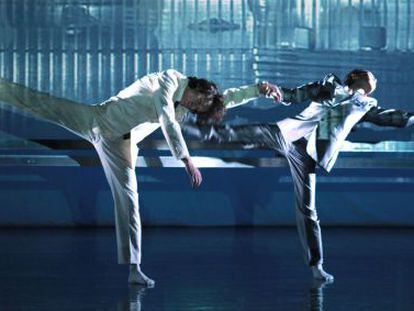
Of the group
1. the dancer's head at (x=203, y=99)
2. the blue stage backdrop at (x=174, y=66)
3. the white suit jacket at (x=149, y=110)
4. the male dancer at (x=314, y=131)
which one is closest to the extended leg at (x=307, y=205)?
the male dancer at (x=314, y=131)

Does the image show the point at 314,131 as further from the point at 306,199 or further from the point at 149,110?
the point at 149,110

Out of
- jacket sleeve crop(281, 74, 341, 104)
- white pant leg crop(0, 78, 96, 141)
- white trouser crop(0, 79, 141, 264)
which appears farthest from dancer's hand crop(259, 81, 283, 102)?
white pant leg crop(0, 78, 96, 141)

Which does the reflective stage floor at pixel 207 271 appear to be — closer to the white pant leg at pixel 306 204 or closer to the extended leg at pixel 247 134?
the white pant leg at pixel 306 204

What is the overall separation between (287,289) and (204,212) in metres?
3.30

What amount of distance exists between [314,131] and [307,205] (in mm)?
362

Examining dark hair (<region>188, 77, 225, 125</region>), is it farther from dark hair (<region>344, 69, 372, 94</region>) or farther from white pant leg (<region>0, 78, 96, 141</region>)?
dark hair (<region>344, 69, 372, 94</region>)

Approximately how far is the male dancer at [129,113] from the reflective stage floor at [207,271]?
31cm

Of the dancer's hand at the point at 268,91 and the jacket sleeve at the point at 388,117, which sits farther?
the jacket sleeve at the point at 388,117

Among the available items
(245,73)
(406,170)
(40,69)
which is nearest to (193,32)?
(245,73)

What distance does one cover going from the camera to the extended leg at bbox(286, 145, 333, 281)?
5.16 meters

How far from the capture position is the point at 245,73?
791 centimetres

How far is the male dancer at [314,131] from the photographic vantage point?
517cm

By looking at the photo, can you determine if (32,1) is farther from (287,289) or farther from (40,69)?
(287,289)

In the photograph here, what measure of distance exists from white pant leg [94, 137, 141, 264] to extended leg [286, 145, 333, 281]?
81 cm
